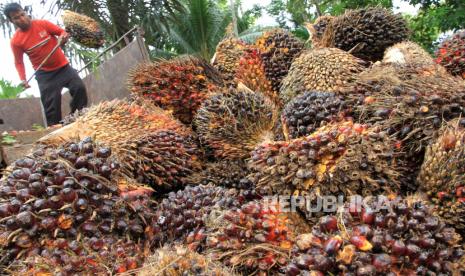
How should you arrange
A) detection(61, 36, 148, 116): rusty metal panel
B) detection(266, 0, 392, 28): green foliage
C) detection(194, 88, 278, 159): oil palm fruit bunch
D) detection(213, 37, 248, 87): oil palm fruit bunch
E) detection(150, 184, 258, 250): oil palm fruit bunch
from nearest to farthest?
1. detection(150, 184, 258, 250): oil palm fruit bunch
2. detection(194, 88, 278, 159): oil palm fruit bunch
3. detection(213, 37, 248, 87): oil palm fruit bunch
4. detection(61, 36, 148, 116): rusty metal panel
5. detection(266, 0, 392, 28): green foliage

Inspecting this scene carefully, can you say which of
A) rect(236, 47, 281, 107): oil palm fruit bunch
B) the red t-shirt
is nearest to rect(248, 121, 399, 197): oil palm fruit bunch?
rect(236, 47, 281, 107): oil palm fruit bunch

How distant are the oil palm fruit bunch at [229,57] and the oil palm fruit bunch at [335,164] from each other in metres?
1.77

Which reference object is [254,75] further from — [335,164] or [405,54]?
[335,164]

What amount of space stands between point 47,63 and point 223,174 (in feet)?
9.90

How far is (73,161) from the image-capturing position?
175 centimetres

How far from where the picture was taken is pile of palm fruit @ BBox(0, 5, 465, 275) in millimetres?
1295

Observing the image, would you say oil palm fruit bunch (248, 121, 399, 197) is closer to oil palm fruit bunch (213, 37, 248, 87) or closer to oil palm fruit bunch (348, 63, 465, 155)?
oil palm fruit bunch (348, 63, 465, 155)

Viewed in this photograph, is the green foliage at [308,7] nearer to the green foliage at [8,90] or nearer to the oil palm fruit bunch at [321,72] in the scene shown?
the oil palm fruit bunch at [321,72]

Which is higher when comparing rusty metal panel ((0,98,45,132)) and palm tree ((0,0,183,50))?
palm tree ((0,0,183,50))

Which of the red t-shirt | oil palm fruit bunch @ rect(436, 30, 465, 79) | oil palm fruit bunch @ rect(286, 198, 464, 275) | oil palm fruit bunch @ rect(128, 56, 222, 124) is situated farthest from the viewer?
the red t-shirt

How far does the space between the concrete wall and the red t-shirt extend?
0.35 metres

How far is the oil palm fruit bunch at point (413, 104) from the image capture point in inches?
73.2

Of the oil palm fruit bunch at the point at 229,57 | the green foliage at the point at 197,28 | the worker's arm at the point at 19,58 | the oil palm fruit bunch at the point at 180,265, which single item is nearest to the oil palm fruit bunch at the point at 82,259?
the oil palm fruit bunch at the point at 180,265

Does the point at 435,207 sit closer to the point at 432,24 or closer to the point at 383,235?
the point at 383,235
